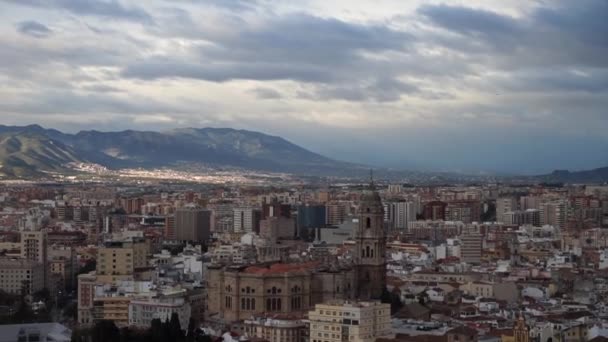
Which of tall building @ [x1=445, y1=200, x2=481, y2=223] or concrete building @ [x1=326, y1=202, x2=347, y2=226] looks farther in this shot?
tall building @ [x1=445, y1=200, x2=481, y2=223]

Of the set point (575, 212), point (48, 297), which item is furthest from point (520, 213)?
point (48, 297)

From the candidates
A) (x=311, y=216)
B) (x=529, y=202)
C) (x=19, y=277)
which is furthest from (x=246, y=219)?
(x=19, y=277)

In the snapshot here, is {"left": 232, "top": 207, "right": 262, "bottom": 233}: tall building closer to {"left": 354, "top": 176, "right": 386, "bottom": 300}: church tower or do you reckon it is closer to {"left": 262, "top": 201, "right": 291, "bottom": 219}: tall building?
{"left": 262, "top": 201, "right": 291, "bottom": 219}: tall building

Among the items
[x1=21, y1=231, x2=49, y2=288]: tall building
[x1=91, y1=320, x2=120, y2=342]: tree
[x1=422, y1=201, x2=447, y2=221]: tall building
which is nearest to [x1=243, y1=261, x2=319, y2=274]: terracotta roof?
[x1=91, y1=320, x2=120, y2=342]: tree

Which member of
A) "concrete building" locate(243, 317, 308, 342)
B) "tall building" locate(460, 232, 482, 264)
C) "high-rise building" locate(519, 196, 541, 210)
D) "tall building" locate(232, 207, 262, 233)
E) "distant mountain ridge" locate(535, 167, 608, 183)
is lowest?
"concrete building" locate(243, 317, 308, 342)

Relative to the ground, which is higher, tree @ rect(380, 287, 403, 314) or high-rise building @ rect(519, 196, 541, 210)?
high-rise building @ rect(519, 196, 541, 210)

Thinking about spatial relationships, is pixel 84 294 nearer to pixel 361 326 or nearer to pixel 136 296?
pixel 136 296

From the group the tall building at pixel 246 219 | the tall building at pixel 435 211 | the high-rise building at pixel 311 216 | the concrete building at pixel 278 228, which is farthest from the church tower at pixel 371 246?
the tall building at pixel 435 211
